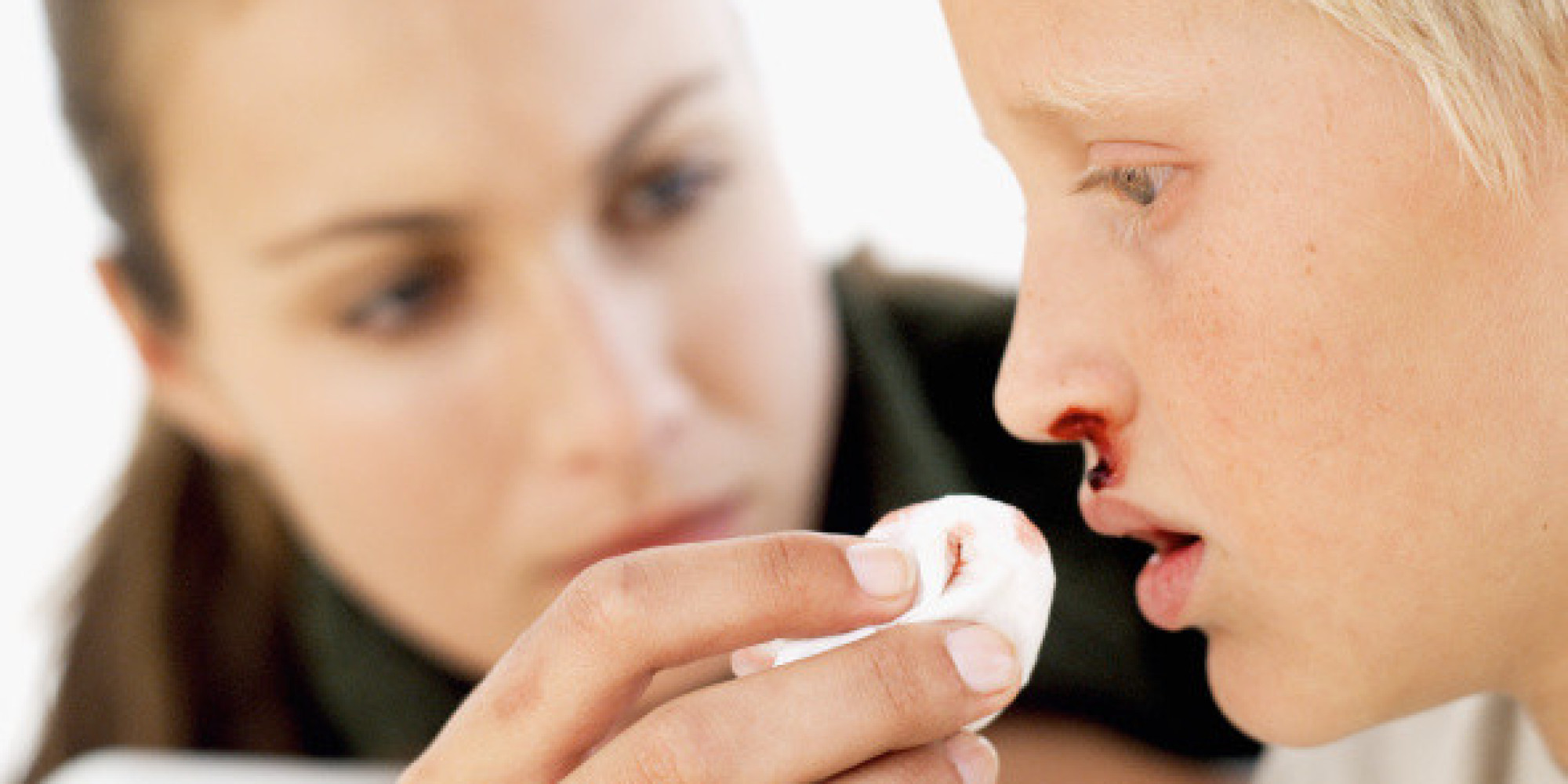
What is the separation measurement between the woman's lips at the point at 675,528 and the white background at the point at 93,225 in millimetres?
423

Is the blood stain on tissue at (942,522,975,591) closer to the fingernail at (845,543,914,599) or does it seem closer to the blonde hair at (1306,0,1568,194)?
the fingernail at (845,543,914,599)

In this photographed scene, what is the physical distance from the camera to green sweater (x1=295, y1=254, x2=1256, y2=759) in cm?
132

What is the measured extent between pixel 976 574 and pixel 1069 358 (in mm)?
105

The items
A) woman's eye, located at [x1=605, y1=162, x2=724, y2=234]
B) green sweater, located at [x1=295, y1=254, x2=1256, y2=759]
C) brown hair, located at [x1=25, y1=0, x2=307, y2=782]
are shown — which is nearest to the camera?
woman's eye, located at [x1=605, y1=162, x2=724, y2=234]

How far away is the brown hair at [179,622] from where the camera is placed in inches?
61.2

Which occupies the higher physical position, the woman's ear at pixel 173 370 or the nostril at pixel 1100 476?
the woman's ear at pixel 173 370

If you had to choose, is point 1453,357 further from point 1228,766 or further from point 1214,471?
point 1228,766

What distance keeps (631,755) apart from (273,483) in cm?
86

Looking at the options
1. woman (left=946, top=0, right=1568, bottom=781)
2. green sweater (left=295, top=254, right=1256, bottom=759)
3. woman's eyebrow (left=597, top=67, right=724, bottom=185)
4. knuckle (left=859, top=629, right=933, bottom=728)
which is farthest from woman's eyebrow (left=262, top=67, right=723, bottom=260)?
knuckle (left=859, top=629, right=933, bottom=728)

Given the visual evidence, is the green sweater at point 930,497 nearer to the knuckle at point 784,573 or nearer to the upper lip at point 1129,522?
the upper lip at point 1129,522

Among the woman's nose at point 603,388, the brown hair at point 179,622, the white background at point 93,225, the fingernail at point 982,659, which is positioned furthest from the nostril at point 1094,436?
the brown hair at point 179,622

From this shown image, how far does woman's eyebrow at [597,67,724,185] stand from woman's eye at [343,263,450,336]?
145 mm

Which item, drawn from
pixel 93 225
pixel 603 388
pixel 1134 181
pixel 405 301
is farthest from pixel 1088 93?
pixel 93 225

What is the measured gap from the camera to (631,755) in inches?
26.1
